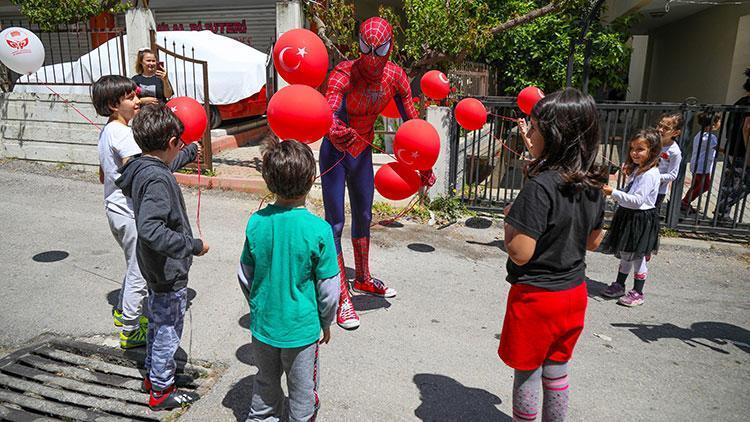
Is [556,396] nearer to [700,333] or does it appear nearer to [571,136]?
[571,136]

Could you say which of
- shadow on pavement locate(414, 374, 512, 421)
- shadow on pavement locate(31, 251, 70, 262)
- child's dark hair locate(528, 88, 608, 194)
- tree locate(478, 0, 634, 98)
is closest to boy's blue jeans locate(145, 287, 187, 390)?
shadow on pavement locate(414, 374, 512, 421)

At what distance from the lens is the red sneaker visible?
4.25 metres

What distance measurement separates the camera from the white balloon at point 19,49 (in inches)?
238

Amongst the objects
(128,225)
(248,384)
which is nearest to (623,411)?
(248,384)

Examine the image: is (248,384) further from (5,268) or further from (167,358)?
(5,268)

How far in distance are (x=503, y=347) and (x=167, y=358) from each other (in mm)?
1721

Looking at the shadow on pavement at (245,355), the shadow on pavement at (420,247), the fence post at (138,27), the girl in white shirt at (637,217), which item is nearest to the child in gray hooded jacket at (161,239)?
the shadow on pavement at (245,355)

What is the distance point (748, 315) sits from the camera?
4.26 meters

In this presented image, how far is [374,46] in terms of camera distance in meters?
3.55

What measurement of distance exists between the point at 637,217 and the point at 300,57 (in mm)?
2888

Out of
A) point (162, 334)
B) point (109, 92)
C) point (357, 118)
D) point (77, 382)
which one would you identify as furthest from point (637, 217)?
point (77, 382)

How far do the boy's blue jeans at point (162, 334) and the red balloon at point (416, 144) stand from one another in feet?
5.56

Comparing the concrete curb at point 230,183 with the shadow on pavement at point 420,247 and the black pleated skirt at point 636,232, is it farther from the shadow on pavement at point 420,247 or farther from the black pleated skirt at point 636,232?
the black pleated skirt at point 636,232

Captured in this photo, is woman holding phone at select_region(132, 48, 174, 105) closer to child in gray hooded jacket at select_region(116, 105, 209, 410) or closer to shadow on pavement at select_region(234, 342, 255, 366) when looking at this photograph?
child in gray hooded jacket at select_region(116, 105, 209, 410)
